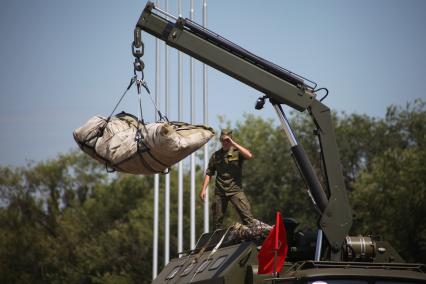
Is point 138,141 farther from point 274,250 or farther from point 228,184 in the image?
point 274,250

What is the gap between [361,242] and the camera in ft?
45.6

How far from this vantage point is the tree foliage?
180 feet

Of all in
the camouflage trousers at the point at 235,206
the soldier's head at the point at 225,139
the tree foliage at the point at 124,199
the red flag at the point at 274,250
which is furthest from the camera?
the tree foliage at the point at 124,199

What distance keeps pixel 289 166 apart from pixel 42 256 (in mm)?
16202

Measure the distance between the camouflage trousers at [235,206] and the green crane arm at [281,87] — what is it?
2.16m

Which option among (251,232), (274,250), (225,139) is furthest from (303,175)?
(274,250)

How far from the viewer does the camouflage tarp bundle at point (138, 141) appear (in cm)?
1378

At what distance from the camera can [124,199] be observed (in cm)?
6172

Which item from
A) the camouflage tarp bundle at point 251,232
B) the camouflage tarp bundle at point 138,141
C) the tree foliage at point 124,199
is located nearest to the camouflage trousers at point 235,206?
the camouflage tarp bundle at point 251,232

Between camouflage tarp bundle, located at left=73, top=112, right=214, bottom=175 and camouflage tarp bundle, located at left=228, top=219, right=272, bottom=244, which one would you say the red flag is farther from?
camouflage tarp bundle, located at left=73, top=112, right=214, bottom=175

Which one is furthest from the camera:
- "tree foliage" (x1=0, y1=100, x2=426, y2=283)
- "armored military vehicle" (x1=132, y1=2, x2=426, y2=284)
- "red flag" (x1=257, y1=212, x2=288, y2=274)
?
"tree foliage" (x1=0, y1=100, x2=426, y2=283)

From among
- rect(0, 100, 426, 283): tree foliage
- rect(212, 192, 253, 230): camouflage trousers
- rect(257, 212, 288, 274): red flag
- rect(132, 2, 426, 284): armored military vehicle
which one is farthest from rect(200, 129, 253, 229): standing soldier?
rect(0, 100, 426, 283): tree foliage

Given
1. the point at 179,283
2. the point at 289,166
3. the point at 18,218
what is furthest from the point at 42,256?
the point at 179,283

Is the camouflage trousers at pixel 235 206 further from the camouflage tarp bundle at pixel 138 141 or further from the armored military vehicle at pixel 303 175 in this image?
the camouflage tarp bundle at pixel 138 141
